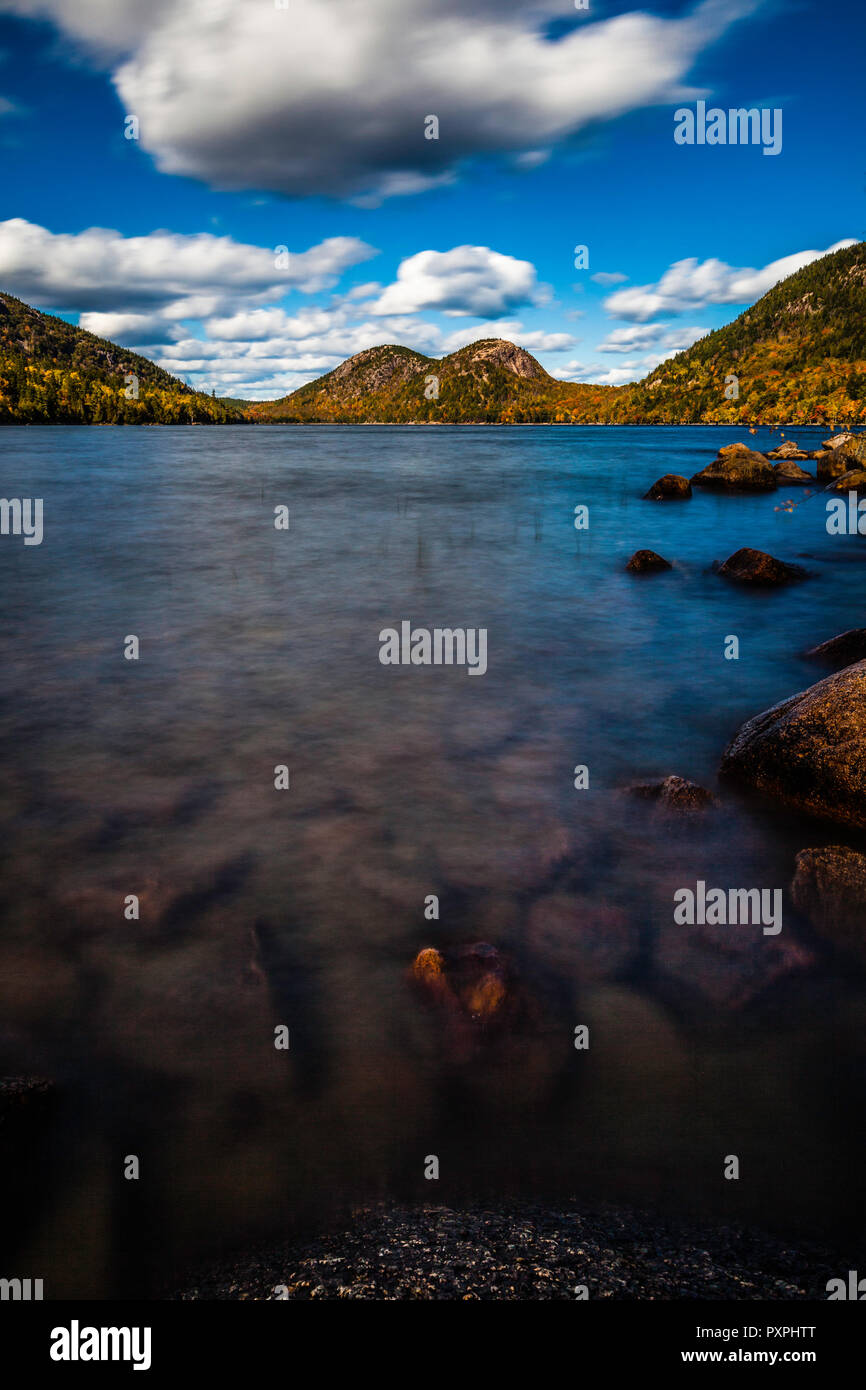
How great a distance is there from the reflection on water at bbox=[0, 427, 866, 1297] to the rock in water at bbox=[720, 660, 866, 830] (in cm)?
49

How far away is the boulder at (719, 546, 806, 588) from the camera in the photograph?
2203cm

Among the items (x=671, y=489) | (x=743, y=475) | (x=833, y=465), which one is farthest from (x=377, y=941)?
(x=833, y=465)

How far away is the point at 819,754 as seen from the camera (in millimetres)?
8773

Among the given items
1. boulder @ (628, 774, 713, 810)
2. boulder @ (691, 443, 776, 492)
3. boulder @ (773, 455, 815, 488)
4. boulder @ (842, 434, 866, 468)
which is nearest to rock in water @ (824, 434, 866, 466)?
boulder @ (842, 434, 866, 468)

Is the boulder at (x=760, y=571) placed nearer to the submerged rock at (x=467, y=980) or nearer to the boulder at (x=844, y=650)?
the boulder at (x=844, y=650)

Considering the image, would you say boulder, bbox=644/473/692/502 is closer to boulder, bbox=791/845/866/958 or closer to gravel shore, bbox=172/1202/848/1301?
boulder, bbox=791/845/866/958

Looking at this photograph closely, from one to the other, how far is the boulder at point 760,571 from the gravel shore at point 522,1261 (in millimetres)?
20752

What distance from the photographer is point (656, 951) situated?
21.8 feet

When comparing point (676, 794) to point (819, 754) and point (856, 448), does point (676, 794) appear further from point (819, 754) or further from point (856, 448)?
point (856, 448)

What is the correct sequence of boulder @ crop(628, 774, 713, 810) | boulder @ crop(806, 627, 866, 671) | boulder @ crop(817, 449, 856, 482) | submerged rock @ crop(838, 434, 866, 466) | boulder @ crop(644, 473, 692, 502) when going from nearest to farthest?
boulder @ crop(628, 774, 713, 810) → boulder @ crop(806, 627, 866, 671) → boulder @ crop(644, 473, 692, 502) → submerged rock @ crop(838, 434, 866, 466) → boulder @ crop(817, 449, 856, 482)

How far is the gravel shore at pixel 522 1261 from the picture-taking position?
3846mm

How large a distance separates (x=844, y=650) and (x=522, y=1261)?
1396cm

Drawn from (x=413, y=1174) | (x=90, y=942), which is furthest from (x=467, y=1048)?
(x=90, y=942)

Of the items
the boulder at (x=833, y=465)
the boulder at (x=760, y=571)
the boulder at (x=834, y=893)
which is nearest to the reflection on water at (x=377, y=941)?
the boulder at (x=834, y=893)
